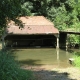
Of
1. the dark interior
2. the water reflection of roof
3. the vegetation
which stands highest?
the vegetation

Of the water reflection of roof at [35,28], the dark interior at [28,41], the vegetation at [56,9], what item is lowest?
the dark interior at [28,41]

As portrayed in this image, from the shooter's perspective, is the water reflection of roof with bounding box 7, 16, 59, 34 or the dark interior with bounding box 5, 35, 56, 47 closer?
the water reflection of roof with bounding box 7, 16, 59, 34

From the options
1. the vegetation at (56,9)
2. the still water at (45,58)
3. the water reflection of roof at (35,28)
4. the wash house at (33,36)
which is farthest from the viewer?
the vegetation at (56,9)

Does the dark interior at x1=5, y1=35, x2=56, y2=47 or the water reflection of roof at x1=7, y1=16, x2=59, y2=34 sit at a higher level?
the water reflection of roof at x1=7, y1=16, x2=59, y2=34

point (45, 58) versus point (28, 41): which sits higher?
point (45, 58)

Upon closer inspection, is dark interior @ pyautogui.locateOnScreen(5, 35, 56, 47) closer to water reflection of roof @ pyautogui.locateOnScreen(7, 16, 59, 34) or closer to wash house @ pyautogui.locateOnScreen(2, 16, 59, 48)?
wash house @ pyautogui.locateOnScreen(2, 16, 59, 48)

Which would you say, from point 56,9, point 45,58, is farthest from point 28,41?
point 45,58

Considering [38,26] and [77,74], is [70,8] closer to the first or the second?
[38,26]

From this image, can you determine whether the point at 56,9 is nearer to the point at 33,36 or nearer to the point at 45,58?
the point at 33,36

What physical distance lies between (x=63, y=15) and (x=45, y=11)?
2.65 meters

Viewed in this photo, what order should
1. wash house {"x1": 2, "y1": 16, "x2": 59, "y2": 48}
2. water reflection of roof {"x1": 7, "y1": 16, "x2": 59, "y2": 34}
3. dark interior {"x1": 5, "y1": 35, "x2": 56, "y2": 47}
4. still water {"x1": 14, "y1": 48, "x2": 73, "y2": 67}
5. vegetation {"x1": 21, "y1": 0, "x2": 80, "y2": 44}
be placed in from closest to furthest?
still water {"x1": 14, "y1": 48, "x2": 73, "y2": 67}
water reflection of roof {"x1": 7, "y1": 16, "x2": 59, "y2": 34}
wash house {"x1": 2, "y1": 16, "x2": 59, "y2": 48}
dark interior {"x1": 5, "y1": 35, "x2": 56, "y2": 47}
vegetation {"x1": 21, "y1": 0, "x2": 80, "y2": 44}

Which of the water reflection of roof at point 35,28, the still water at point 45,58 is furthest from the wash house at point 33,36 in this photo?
the still water at point 45,58

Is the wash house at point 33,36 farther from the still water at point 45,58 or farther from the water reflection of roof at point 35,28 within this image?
the still water at point 45,58

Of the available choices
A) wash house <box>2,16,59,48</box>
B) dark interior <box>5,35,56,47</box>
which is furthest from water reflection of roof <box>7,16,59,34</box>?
dark interior <box>5,35,56,47</box>
